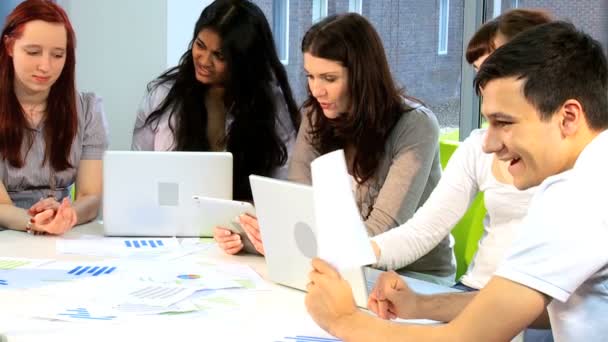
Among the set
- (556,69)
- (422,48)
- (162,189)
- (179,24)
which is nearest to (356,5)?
(422,48)

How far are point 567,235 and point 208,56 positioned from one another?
2120 mm

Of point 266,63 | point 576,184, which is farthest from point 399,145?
point 576,184

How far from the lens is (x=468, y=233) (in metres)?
2.92

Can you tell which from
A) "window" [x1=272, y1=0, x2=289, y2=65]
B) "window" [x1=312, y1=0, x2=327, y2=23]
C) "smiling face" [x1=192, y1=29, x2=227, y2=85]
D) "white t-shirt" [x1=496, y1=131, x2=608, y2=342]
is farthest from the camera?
"window" [x1=272, y1=0, x2=289, y2=65]

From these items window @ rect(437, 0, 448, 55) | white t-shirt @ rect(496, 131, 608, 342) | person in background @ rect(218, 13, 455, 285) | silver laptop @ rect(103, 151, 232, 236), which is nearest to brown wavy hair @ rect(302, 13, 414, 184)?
person in background @ rect(218, 13, 455, 285)

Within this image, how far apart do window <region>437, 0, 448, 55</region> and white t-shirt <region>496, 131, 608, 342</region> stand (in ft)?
11.0

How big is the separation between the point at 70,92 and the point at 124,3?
1494mm

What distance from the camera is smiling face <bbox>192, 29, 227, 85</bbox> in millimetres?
3277

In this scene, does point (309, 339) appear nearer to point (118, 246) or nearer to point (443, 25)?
point (118, 246)

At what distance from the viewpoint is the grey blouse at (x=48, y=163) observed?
3109 mm

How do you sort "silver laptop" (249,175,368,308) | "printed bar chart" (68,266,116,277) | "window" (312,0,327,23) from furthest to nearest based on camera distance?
1. "window" (312,0,327,23)
2. "printed bar chart" (68,266,116,277)
3. "silver laptop" (249,175,368,308)

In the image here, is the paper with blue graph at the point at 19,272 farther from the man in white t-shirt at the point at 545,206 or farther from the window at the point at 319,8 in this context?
the window at the point at 319,8

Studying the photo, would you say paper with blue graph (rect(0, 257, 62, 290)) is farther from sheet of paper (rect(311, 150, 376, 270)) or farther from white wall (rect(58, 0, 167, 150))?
white wall (rect(58, 0, 167, 150))

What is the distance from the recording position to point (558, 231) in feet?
4.48
